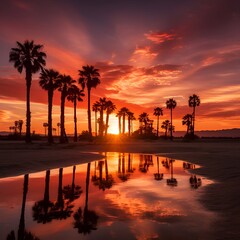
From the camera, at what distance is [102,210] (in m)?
10.5

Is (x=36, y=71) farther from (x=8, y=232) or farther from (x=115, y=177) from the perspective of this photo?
(x=8, y=232)

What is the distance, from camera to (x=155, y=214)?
10.0m

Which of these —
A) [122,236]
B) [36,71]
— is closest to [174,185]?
[122,236]

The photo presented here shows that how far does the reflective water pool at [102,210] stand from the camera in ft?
26.5

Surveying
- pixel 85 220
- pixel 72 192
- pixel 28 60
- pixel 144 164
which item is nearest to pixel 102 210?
pixel 85 220

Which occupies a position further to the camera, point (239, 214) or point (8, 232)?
point (239, 214)

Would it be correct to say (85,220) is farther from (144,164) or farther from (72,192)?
(144,164)

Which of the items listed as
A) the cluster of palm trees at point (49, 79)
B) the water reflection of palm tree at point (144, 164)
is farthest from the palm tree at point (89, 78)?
the water reflection of palm tree at point (144, 164)

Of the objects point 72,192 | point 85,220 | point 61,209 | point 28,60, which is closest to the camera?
point 85,220

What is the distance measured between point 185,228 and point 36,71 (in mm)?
49332

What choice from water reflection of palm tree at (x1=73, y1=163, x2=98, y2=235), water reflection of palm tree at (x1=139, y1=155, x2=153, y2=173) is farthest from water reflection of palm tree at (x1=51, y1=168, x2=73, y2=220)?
water reflection of palm tree at (x1=139, y1=155, x2=153, y2=173)

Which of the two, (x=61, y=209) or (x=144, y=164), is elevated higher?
(x=144, y=164)

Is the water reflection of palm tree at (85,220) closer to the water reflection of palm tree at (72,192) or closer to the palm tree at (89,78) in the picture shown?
the water reflection of palm tree at (72,192)

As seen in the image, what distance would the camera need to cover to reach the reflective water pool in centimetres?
806
